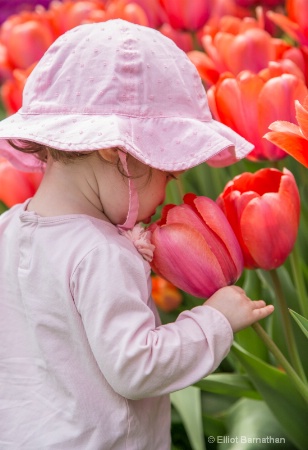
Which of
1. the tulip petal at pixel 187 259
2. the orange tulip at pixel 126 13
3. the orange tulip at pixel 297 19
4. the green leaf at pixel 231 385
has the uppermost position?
the orange tulip at pixel 297 19

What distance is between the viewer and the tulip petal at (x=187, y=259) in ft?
3.11

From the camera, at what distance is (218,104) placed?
3.84ft

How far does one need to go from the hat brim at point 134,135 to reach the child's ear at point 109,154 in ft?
0.11

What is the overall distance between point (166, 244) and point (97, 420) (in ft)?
0.73

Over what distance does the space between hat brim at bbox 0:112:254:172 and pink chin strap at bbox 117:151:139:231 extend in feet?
0.09

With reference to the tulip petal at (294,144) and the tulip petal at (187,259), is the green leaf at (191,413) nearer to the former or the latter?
the tulip petal at (187,259)

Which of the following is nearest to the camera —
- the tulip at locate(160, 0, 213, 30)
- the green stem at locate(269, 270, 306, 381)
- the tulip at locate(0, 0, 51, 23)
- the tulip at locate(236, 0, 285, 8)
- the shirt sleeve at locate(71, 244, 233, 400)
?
the shirt sleeve at locate(71, 244, 233, 400)

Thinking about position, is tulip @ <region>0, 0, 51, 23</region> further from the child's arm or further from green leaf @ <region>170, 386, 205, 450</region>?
the child's arm

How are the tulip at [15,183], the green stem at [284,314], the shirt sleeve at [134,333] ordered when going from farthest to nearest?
the tulip at [15,183] → the green stem at [284,314] → the shirt sleeve at [134,333]

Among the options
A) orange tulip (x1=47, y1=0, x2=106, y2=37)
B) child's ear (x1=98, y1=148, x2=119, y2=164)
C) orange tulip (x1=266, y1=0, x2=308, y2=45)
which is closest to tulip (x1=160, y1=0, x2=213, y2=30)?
orange tulip (x1=47, y1=0, x2=106, y2=37)

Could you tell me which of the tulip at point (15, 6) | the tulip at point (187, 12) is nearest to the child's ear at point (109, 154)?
the tulip at point (187, 12)

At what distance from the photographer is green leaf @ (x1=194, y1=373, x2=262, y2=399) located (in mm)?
1188

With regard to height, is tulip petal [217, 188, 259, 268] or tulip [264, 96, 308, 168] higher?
tulip [264, 96, 308, 168]

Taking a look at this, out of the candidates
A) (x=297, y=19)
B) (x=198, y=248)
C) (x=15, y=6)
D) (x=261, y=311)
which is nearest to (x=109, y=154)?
(x=198, y=248)
